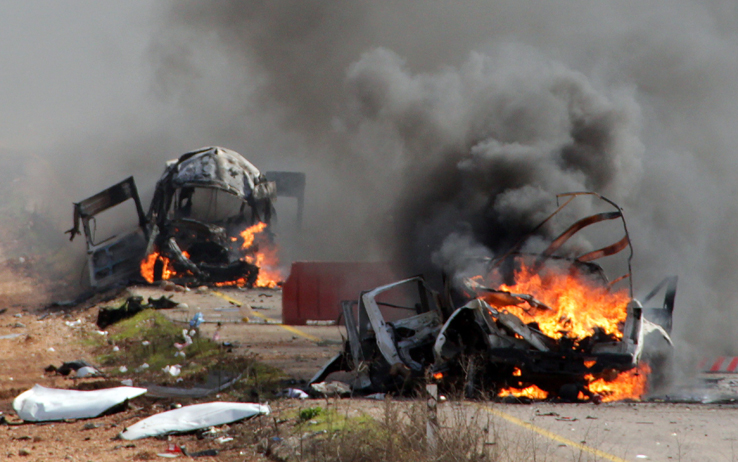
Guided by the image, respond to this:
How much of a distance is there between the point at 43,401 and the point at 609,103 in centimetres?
975

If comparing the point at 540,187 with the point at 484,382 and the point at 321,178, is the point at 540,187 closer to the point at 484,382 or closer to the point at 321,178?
the point at 484,382

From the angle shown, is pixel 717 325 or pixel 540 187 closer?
pixel 540 187

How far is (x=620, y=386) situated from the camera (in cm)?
759

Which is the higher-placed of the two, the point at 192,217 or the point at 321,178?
the point at 321,178

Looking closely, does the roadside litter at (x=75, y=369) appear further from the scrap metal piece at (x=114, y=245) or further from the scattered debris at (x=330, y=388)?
the scrap metal piece at (x=114, y=245)

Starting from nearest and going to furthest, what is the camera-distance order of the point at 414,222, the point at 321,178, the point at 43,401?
the point at 43,401
the point at 414,222
the point at 321,178

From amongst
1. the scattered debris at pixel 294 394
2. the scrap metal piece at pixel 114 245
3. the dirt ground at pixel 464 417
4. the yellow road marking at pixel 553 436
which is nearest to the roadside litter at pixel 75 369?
the dirt ground at pixel 464 417

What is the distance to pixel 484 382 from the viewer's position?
735 cm

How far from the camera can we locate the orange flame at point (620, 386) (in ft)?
24.5

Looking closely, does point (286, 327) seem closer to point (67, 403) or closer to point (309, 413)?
point (67, 403)

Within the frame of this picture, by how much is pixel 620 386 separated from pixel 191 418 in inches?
166

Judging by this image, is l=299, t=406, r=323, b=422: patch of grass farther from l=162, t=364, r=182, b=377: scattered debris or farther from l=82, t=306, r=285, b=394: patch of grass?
l=162, t=364, r=182, b=377: scattered debris

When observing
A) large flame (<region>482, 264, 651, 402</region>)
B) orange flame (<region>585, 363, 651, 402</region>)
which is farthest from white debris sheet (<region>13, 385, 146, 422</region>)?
orange flame (<region>585, 363, 651, 402</region>)

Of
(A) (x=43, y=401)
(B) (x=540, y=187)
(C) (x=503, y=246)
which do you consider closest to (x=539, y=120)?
(B) (x=540, y=187)
